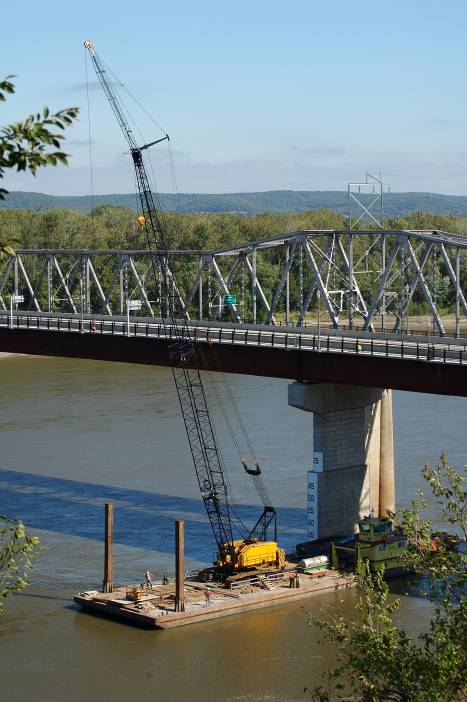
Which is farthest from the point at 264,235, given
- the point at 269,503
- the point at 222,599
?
the point at 222,599

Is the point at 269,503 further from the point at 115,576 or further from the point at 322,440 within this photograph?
the point at 115,576

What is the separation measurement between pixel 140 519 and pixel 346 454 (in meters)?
9.10

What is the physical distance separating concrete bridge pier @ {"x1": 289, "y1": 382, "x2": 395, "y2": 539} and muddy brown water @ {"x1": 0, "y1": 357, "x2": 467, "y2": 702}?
1.85 metres

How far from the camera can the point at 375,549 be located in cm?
5644

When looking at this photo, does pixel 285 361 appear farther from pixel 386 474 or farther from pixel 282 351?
pixel 386 474

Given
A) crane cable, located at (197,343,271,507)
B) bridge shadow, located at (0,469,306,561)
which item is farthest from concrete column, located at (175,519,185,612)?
bridge shadow, located at (0,469,306,561)

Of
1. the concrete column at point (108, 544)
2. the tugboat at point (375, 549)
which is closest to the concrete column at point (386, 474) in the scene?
the tugboat at point (375, 549)

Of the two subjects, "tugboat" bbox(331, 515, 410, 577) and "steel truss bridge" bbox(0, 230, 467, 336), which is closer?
"tugboat" bbox(331, 515, 410, 577)

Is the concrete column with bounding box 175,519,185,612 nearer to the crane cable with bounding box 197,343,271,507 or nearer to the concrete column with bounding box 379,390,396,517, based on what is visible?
the crane cable with bounding box 197,343,271,507

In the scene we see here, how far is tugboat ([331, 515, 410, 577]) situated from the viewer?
56.4 m

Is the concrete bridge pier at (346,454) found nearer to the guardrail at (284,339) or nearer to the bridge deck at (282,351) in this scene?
the bridge deck at (282,351)

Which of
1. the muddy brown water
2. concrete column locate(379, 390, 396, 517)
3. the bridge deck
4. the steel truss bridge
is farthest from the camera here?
the steel truss bridge

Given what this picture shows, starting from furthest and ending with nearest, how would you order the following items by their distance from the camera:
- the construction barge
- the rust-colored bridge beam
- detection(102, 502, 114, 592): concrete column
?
the rust-colored bridge beam < detection(102, 502, 114, 592): concrete column < the construction barge

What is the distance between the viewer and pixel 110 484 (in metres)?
69.8
